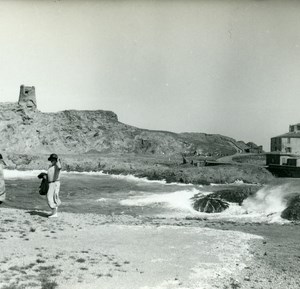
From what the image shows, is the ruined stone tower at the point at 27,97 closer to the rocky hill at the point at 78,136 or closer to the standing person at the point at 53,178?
the rocky hill at the point at 78,136

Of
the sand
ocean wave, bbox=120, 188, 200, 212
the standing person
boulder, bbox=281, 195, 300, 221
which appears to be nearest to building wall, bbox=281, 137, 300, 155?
ocean wave, bbox=120, 188, 200, 212

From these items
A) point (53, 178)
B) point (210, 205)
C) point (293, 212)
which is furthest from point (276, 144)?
point (53, 178)

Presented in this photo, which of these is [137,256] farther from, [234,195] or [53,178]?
[234,195]

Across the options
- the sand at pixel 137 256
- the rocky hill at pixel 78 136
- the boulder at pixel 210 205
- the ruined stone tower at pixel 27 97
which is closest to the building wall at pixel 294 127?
the rocky hill at pixel 78 136

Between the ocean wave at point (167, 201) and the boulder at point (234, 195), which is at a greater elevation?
the boulder at point (234, 195)

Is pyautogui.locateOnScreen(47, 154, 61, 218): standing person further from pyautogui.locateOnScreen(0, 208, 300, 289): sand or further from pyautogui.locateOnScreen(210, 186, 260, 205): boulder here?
pyautogui.locateOnScreen(210, 186, 260, 205): boulder

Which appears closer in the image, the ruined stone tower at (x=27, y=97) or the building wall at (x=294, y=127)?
the building wall at (x=294, y=127)
